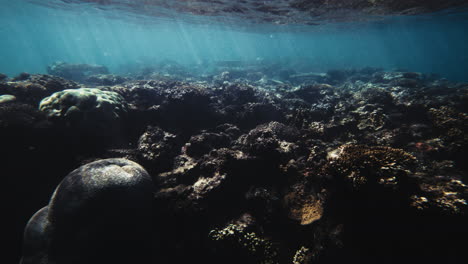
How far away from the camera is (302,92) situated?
55.3ft


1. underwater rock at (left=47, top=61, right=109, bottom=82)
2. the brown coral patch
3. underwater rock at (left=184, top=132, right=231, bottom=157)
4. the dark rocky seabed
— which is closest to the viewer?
the dark rocky seabed

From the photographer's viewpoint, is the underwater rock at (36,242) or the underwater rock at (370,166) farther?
the underwater rock at (36,242)

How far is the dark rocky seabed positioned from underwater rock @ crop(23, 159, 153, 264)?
0.08 feet

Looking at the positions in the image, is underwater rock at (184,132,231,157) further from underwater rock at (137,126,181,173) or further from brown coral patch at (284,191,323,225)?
brown coral patch at (284,191,323,225)

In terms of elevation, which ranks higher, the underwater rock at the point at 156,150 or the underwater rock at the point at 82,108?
the underwater rock at the point at 82,108

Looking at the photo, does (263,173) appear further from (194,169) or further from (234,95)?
(234,95)

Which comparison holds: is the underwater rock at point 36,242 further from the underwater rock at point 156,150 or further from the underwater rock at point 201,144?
the underwater rock at point 201,144

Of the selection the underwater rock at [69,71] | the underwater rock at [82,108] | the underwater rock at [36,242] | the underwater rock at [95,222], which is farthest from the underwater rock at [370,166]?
the underwater rock at [69,71]

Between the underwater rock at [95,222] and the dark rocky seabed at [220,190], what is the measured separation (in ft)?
0.08

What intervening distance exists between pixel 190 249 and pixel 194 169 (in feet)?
6.64

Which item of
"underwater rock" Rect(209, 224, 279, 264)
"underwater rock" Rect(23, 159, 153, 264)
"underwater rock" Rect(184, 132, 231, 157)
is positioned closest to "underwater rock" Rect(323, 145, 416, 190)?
"underwater rock" Rect(209, 224, 279, 264)

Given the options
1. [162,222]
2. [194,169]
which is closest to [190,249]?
[162,222]

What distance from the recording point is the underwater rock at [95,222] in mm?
4098

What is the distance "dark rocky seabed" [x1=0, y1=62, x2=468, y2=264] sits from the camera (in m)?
3.68
